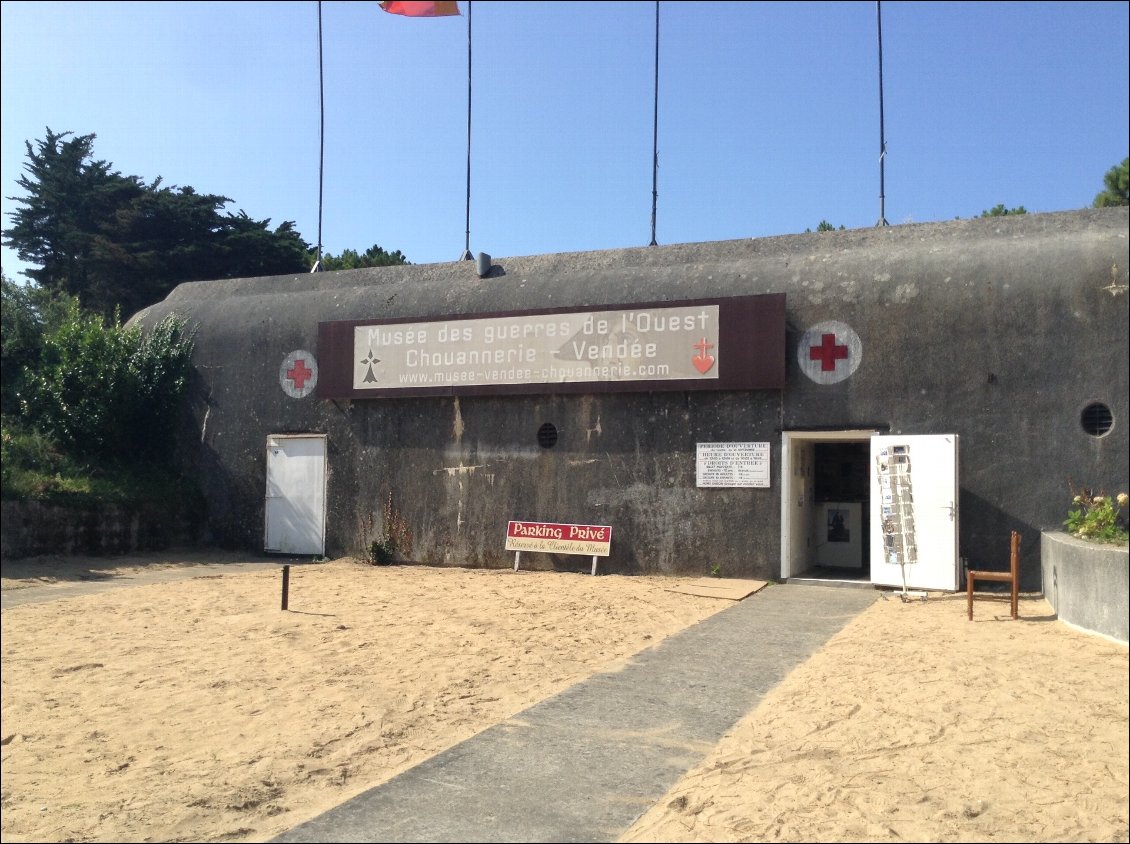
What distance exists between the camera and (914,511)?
10898 mm

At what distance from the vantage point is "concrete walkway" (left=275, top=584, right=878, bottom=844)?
4223 mm

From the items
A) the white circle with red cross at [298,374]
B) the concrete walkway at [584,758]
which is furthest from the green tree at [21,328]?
the white circle with red cross at [298,374]

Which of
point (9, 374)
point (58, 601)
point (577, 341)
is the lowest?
point (58, 601)

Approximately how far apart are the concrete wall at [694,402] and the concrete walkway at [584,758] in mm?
4180

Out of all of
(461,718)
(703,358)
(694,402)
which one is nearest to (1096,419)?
(703,358)

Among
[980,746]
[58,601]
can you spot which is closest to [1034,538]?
[980,746]

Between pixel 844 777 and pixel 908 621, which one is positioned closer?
pixel 844 777

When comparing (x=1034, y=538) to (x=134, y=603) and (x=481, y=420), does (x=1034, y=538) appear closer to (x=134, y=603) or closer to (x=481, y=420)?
(x=481, y=420)

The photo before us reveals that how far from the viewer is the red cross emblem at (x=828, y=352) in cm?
1182

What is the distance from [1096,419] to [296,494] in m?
11.9

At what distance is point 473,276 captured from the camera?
14766mm

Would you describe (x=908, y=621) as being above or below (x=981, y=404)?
below

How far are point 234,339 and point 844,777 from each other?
13.8 metres

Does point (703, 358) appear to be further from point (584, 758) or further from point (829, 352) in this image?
point (584, 758)
